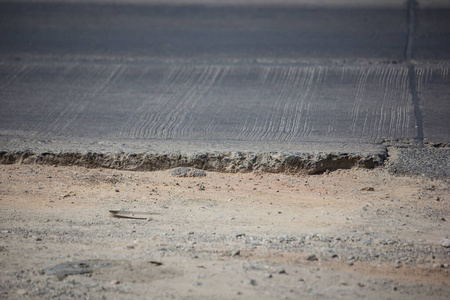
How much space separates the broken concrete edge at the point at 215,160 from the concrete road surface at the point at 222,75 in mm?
191

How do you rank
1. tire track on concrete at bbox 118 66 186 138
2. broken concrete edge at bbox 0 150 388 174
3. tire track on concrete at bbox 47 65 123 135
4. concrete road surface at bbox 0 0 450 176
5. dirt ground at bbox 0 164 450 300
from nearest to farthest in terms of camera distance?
1. dirt ground at bbox 0 164 450 300
2. broken concrete edge at bbox 0 150 388 174
3. concrete road surface at bbox 0 0 450 176
4. tire track on concrete at bbox 118 66 186 138
5. tire track on concrete at bbox 47 65 123 135

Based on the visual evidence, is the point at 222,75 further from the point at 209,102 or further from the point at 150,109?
the point at 150,109

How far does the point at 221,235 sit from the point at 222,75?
509 centimetres

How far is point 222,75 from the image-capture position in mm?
9414

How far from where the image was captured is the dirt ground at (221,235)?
12.5ft

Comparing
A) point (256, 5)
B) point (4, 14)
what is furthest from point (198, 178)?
point (4, 14)

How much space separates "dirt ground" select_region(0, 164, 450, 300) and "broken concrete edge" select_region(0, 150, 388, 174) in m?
0.14

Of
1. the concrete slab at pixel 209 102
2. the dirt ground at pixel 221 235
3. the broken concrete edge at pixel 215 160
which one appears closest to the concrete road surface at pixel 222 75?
the concrete slab at pixel 209 102

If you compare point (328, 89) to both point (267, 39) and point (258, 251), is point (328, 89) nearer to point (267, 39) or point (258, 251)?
point (267, 39)

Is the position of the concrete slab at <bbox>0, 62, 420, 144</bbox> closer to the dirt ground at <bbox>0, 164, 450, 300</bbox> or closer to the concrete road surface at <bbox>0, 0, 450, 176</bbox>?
the concrete road surface at <bbox>0, 0, 450, 176</bbox>

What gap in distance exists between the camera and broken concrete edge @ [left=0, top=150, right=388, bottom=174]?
660 cm

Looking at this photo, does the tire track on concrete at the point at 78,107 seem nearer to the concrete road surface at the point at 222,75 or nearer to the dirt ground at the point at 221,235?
the concrete road surface at the point at 222,75

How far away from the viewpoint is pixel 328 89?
879cm

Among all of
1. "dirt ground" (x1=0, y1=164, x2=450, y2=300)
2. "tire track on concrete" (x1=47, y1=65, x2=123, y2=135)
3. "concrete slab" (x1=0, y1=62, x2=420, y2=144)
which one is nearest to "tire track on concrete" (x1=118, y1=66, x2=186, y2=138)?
"concrete slab" (x1=0, y1=62, x2=420, y2=144)
